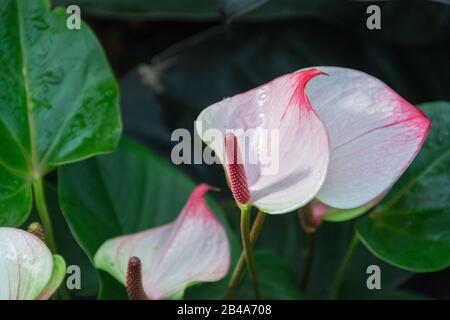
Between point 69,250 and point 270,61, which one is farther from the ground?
point 270,61

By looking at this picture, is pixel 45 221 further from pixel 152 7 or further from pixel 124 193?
pixel 152 7

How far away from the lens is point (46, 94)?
2.30 feet

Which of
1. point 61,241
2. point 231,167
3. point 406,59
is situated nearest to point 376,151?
point 231,167

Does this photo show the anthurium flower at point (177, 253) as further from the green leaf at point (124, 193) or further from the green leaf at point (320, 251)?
the green leaf at point (320, 251)

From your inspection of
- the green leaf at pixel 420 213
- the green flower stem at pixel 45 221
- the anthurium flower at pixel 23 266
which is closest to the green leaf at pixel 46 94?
the green flower stem at pixel 45 221

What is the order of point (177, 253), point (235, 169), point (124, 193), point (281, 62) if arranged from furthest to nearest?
point (281, 62) → point (124, 193) → point (177, 253) → point (235, 169)

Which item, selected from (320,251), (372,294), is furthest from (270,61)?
(372,294)

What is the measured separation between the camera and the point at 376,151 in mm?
510

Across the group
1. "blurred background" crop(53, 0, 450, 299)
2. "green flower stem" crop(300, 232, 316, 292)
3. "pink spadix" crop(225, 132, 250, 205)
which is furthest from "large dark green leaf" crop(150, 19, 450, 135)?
"pink spadix" crop(225, 132, 250, 205)

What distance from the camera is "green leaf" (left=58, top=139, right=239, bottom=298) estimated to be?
2.33 ft

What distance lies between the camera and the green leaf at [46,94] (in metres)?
0.69

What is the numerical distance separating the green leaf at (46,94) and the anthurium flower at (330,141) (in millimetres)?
203

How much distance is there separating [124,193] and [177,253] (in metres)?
0.18

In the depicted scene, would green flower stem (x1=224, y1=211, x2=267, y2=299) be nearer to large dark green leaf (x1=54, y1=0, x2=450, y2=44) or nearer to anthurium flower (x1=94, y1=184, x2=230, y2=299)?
anthurium flower (x1=94, y1=184, x2=230, y2=299)
